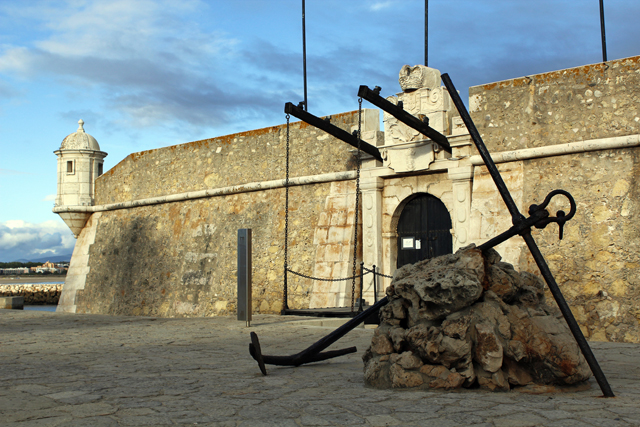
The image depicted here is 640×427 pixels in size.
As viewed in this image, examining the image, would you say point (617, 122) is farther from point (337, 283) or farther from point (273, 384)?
point (273, 384)

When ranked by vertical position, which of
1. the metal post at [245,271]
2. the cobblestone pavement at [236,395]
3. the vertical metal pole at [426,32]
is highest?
the vertical metal pole at [426,32]

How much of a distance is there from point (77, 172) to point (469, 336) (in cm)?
1340

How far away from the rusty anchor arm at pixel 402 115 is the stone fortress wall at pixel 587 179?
0.80 m

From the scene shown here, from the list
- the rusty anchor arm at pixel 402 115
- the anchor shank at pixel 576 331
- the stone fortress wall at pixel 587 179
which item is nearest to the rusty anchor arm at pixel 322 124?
→ the rusty anchor arm at pixel 402 115

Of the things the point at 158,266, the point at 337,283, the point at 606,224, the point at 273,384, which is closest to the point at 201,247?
the point at 158,266

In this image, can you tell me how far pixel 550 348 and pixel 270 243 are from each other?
7872 mm

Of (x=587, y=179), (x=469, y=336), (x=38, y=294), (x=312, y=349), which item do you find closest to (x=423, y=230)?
(x=587, y=179)

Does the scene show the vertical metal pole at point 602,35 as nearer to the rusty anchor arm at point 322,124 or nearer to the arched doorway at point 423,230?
the arched doorway at point 423,230

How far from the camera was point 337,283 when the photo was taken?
989cm

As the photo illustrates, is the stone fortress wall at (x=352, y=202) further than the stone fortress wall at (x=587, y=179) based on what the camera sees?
Yes

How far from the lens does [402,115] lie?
25.8ft

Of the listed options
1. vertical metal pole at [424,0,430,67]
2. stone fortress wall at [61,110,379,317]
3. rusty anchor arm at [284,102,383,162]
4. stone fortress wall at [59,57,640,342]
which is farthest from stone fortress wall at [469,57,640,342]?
stone fortress wall at [61,110,379,317]

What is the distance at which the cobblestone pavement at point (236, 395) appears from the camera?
3.02 m

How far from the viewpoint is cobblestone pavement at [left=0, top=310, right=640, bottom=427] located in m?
3.02
